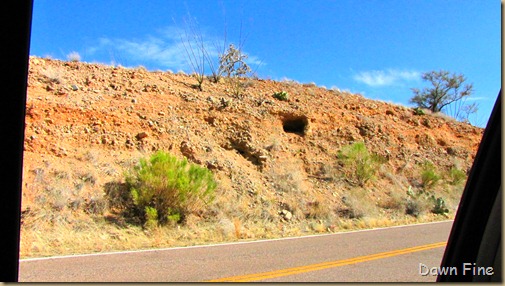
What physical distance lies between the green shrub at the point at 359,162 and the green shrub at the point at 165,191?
9753mm

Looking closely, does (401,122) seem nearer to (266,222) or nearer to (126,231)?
(266,222)

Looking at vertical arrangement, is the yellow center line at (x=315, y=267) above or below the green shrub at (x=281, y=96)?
below

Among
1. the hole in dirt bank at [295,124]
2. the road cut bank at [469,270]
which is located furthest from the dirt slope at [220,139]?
the road cut bank at [469,270]

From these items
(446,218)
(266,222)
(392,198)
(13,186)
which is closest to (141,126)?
(266,222)

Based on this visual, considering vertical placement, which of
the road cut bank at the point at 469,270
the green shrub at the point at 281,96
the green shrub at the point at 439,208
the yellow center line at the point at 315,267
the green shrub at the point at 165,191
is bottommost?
the yellow center line at the point at 315,267

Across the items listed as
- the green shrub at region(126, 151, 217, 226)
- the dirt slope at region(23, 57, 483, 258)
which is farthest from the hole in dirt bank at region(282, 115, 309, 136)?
the green shrub at region(126, 151, 217, 226)

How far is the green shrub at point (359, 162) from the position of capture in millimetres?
20188

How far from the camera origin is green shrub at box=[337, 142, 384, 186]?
2019cm

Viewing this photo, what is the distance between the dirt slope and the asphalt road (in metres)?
3.93

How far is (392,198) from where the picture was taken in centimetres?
1909

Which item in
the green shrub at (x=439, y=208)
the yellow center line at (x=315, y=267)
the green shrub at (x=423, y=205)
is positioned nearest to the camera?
the yellow center line at (x=315, y=267)

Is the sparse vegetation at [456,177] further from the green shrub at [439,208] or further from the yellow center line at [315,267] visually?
the yellow center line at [315,267]

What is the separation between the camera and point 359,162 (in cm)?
2069

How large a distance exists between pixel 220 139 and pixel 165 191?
7.28 m
